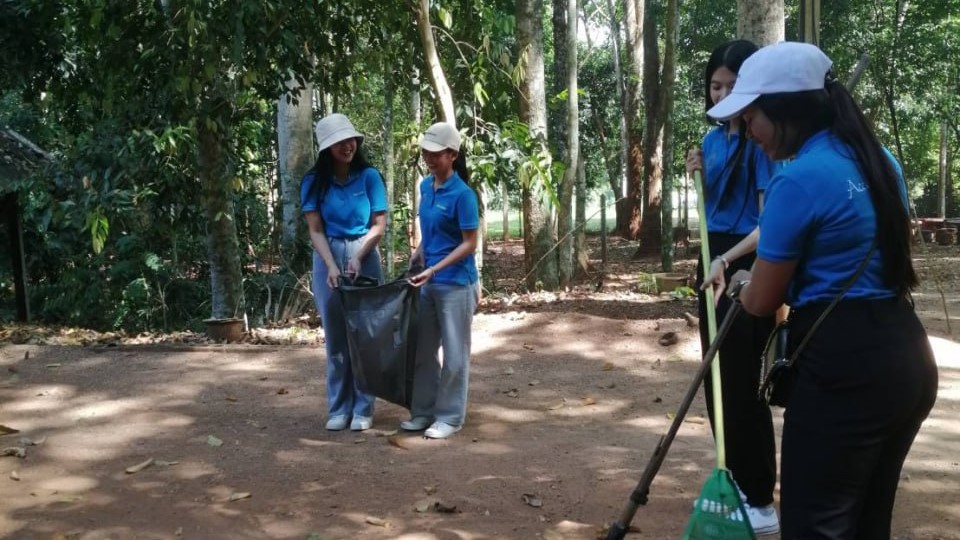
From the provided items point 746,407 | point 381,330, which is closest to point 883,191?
point 746,407

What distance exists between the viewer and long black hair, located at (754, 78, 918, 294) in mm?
2357

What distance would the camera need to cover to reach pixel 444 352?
541cm

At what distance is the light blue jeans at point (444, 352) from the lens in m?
5.37

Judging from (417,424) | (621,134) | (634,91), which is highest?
(634,91)

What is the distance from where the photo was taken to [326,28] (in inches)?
377

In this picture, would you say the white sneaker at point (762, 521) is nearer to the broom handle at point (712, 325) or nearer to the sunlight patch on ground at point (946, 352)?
the broom handle at point (712, 325)

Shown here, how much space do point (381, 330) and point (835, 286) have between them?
337cm

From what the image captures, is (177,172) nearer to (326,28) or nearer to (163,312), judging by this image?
(326,28)

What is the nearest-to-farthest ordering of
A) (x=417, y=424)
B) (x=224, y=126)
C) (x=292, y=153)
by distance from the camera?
(x=417, y=424) < (x=224, y=126) < (x=292, y=153)

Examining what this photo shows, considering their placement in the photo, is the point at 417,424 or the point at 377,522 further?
the point at 417,424

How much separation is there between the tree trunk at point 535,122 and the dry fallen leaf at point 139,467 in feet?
22.7

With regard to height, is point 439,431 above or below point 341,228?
below

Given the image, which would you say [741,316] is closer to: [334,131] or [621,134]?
[334,131]

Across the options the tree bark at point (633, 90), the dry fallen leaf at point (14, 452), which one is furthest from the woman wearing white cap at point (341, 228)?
the tree bark at point (633, 90)
